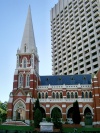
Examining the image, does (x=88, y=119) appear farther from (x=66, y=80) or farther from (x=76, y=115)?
(x=66, y=80)

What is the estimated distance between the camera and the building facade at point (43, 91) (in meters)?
47.1

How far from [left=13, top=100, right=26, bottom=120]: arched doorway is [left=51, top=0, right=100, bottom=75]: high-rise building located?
36600 mm

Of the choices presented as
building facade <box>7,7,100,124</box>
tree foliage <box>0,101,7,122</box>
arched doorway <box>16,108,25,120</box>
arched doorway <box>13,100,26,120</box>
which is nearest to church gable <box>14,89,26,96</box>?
building facade <box>7,7,100,124</box>

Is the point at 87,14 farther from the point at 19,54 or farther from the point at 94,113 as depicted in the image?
the point at 94,113

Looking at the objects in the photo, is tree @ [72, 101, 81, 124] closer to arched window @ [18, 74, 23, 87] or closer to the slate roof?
the slate roof

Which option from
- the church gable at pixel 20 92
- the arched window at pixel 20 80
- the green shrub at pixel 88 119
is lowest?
the green shrub at pixel 88 119

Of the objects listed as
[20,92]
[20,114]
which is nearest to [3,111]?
[20,114]

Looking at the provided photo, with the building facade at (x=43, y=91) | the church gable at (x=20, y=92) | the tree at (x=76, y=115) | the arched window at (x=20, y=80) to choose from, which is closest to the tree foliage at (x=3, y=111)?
the building facade at (x=43, y=91)

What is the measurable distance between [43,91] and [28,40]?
54.3 ft

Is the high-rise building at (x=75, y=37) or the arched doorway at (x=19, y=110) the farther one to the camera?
the high-rise building at (x=75, y=37)

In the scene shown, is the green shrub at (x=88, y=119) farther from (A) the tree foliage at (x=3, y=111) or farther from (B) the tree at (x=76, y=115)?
(A) the tree foliage at (x=3, y=111)

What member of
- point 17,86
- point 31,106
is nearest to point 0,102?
point 17,86

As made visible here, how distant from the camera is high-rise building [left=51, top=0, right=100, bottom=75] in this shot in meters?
78.5

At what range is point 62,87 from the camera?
51.6 meters
